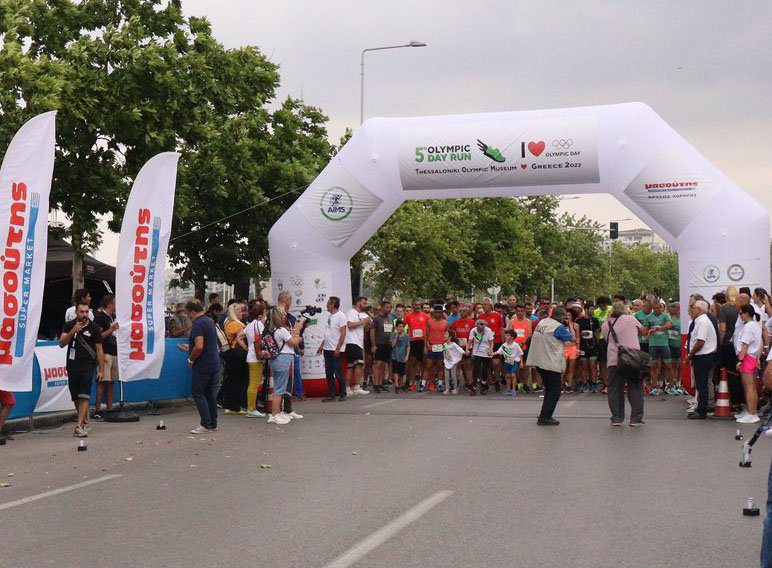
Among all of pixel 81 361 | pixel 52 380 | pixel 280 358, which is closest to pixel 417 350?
pixel 280 358

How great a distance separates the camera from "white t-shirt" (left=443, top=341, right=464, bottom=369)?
22.5 metres

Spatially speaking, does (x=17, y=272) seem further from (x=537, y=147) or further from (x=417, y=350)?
(x=417, y=350)

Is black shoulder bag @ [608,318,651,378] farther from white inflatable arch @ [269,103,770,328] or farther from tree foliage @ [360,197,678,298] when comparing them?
tree foliage @ [360,197,678,298]

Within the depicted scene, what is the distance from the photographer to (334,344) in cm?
1942

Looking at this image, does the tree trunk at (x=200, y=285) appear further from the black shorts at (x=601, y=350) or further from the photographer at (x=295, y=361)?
the black shorts at (x=601, y=350)

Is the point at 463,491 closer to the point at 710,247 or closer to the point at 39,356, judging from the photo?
the point at 39,356

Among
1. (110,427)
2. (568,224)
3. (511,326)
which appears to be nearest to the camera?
(110,427)

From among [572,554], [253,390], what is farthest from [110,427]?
[572,554]

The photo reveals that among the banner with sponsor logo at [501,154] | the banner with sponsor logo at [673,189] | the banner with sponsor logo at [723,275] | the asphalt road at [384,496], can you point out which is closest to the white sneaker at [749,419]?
the asphalt road at [384,496]

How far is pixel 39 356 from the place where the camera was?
14.9 meters

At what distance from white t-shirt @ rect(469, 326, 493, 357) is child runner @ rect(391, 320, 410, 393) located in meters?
1.57

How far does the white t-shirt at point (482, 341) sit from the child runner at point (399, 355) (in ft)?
5.14

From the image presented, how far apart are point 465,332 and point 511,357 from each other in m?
1.63

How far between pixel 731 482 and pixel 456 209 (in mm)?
39191
